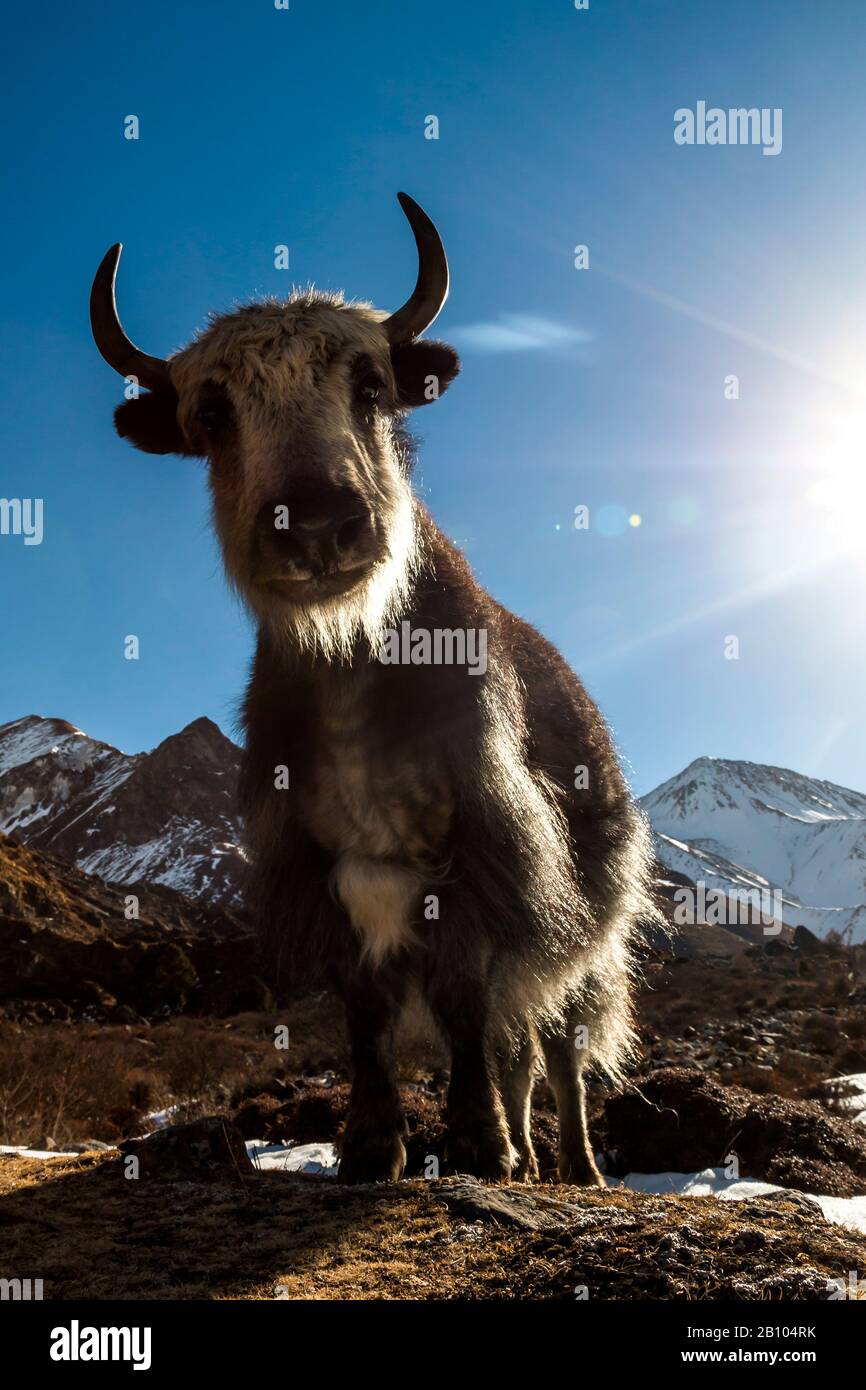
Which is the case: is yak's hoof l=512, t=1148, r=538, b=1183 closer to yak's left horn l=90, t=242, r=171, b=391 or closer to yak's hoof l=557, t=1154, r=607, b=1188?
yak's hoof l=557, t=1154, r=607, b=1188

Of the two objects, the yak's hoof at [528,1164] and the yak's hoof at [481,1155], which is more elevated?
the yak's hoof at [481,1155]

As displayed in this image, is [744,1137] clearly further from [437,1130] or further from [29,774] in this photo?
[29,774]

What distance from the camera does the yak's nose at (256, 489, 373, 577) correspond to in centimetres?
336

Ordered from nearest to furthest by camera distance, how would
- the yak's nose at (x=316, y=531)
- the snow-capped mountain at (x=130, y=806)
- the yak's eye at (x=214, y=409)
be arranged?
the yak's nose at (x=316, y=531), the yak's eye at (x=214, y=409), the snow-capped mountain at (x=130, y=806)

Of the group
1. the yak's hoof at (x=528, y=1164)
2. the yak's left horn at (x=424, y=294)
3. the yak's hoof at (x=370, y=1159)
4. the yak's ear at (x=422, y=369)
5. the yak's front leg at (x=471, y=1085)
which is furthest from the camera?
the yak's hoof at (x=528, y=1164)

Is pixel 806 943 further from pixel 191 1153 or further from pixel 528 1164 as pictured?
pixel 191 1153

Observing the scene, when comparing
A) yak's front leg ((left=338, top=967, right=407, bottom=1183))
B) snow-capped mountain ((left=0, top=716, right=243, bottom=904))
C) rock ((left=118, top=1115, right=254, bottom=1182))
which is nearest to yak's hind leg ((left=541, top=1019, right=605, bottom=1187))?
yak's front leg ((left=338, top=967, right=407, bottom=1183))

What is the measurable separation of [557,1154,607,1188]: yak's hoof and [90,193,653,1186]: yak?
1395 millimetres

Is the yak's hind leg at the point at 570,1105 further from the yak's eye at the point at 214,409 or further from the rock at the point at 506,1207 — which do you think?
the yak's eye at the point at 214,409

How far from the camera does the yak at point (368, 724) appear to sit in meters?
3.78

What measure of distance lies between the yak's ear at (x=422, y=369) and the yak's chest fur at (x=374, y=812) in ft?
5.49

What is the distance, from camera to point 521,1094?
5453 mm

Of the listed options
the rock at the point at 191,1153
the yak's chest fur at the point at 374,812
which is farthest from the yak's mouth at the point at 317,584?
the rock at the point at 191,1153
